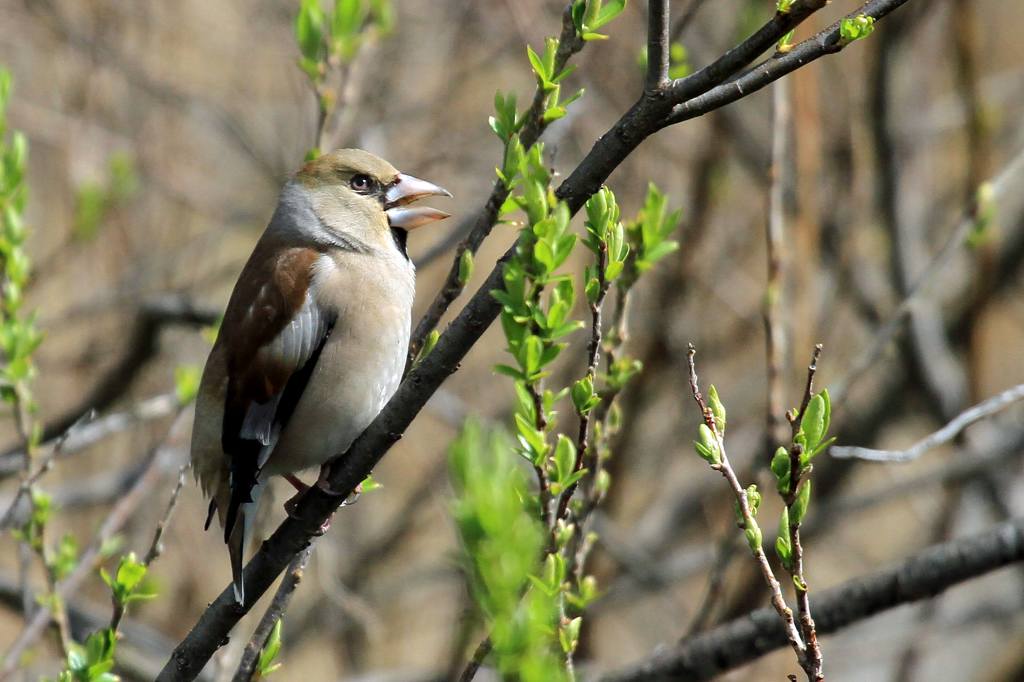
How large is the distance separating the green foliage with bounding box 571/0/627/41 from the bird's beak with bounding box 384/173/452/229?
1585mm

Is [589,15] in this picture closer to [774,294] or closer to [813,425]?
[813,425]

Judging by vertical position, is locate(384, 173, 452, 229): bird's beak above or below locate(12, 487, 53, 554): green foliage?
above

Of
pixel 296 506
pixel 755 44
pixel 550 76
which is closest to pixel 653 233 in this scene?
pixel 550 76

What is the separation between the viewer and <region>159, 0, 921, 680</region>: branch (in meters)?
2.59

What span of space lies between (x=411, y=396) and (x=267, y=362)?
134cm

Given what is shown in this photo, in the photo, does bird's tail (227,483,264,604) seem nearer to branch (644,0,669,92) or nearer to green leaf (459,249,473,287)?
green leaf (459,249,473,287)

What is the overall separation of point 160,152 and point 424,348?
5.83m

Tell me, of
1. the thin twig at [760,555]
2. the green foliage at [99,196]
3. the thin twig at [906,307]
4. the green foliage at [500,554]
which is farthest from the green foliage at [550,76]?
the green foliage at [99,196]

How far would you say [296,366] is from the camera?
13.2 ft

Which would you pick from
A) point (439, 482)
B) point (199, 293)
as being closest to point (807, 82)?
point (439, 482)

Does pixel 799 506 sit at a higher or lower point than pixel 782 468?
lower

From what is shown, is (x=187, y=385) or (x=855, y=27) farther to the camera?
(x=187, y=385)

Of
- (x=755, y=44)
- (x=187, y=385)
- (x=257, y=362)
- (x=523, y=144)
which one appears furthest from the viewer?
(x=187, y=385)

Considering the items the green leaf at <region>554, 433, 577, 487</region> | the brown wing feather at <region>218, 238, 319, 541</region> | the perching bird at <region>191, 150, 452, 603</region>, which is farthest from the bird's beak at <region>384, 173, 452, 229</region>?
the green leaf at <region>554, 433, 577, 487</region>
